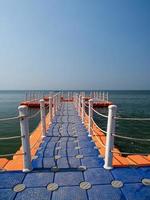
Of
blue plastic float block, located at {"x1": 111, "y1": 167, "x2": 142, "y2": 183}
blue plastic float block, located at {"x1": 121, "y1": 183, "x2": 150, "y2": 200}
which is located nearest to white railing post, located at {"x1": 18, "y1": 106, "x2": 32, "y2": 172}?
blue plastic float block, located at {"x1": 111, "y1": 167, "x2": 142, "y2": 183}

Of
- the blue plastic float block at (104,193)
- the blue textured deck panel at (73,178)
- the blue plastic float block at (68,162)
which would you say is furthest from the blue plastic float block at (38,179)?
the blue plastic float block at (104,193)

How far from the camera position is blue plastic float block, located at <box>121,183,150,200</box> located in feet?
10.2

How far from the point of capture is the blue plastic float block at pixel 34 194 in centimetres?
310

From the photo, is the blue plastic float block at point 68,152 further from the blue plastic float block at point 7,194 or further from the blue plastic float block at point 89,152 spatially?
the blue plastic float block at point 7,194

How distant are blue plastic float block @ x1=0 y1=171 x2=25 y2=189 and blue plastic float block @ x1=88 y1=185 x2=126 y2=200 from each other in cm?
144

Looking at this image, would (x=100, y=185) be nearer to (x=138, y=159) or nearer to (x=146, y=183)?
(x=146, y=183)

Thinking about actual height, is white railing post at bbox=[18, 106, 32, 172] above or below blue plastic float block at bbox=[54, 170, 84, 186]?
above

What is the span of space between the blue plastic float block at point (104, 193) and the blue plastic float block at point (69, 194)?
0.46 ft

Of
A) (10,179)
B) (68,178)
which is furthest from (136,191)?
(10,179)

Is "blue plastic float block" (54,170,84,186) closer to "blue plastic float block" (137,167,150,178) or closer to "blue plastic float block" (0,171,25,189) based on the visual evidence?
"blue plastic float block" (0,171,25,189)

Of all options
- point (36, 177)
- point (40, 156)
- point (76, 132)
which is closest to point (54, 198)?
point (36, 177)

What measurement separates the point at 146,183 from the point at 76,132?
14.2ft

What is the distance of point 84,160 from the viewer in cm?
462

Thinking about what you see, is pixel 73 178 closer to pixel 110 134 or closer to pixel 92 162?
pixel 92 162
